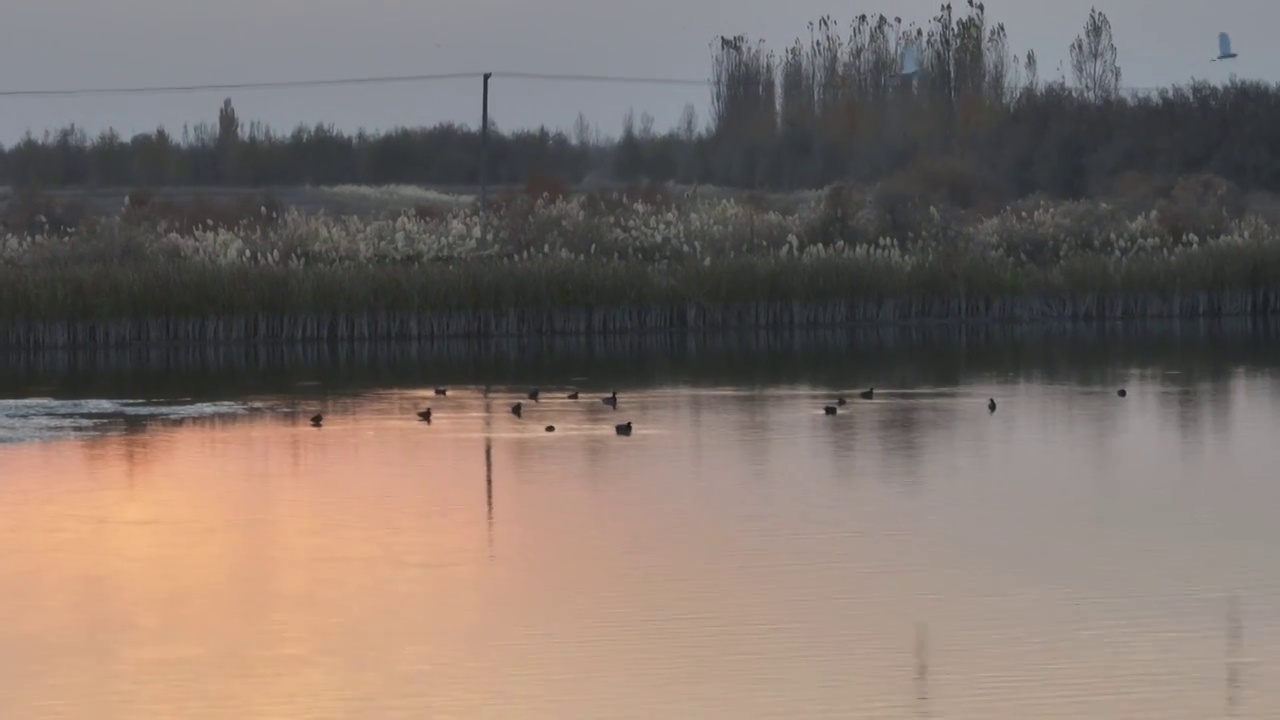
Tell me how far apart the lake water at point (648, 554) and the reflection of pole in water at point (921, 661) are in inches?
0.9

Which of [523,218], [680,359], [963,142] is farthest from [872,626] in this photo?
[963,142]

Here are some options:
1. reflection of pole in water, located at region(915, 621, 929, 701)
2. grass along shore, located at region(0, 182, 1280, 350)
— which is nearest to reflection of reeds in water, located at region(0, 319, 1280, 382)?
grass along shore, located at region(0, 182, 1280, 350)

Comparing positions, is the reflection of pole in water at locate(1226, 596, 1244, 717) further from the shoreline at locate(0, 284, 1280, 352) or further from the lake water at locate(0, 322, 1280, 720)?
the shoreline at locate(0, 284, 1280, 352)

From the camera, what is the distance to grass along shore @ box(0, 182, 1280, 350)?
84.4 feet

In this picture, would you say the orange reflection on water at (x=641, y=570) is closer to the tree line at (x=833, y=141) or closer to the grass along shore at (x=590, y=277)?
the grass along shore at (x=590, y=277)

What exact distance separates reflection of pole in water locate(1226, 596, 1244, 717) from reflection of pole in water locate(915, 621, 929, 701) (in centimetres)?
100

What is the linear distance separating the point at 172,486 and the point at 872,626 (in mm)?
5813

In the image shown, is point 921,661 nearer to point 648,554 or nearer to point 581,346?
point 648,554

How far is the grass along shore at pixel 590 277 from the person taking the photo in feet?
84.4

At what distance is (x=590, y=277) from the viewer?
27.4 m

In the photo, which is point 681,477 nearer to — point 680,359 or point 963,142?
point 680,359

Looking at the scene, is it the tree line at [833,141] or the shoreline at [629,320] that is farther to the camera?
the tree line at [833,141]

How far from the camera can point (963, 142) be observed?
2164 inches

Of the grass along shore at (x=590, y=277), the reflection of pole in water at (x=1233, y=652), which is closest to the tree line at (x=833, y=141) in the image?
the grass along shore at (x=590, y=277)
